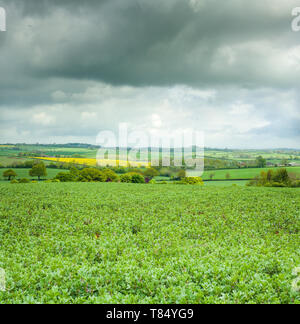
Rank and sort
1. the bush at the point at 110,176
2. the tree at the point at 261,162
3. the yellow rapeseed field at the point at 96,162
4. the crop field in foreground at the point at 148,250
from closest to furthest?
the crop field in foreground at the point at 148,250
the bush at the point at 110,176
the yellow rapeseed field at the point at 96,162
the tree at the point at 261,162

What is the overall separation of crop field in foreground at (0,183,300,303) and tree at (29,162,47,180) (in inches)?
1363

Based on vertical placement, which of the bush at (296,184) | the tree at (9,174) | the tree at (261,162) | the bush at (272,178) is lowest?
the bush at (296,184)

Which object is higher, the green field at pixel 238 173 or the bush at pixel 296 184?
the green field at pixel 238 173

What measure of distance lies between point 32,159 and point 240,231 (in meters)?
51.7

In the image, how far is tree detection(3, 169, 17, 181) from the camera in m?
46.4

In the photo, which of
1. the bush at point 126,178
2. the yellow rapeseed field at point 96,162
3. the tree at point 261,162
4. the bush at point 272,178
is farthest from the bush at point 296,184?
the bush at point 126,178

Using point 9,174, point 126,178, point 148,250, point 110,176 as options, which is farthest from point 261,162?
point 148,250

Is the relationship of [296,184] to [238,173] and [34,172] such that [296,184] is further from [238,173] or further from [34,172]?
[34,172]

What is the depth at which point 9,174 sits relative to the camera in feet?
153

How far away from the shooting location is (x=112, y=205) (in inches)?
590

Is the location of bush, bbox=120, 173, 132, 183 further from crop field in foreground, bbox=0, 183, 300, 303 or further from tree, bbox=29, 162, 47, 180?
crop field in foreground, bbox=0, 183, 300, 303

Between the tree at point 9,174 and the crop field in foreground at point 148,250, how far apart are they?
36.3 m

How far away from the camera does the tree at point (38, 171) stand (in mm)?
47469

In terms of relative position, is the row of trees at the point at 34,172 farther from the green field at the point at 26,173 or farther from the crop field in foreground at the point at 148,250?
the crop field in foreground at the point at 148,250
